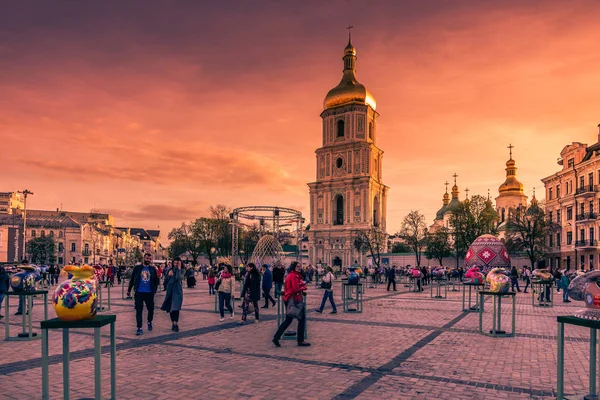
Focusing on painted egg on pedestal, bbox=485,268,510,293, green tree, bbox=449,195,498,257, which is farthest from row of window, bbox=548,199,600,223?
painted egg on pedestal, bbox=485,268,510,293

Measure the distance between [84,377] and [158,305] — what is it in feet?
41.8

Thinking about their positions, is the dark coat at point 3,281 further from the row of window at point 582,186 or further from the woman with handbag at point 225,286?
the row of window at point 582,186

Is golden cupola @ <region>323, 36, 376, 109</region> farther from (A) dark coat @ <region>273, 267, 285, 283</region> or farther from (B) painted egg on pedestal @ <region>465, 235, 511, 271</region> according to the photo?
(A) dark coat @ <region>273, 267, 285, 283</region>

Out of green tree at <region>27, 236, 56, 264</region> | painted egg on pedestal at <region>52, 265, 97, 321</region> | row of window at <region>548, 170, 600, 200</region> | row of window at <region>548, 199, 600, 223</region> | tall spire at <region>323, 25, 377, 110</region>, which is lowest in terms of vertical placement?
green tree at <region>27, 236, 56, 264</region>

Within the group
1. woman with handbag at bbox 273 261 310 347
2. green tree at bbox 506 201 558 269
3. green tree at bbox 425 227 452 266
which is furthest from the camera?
green tree at bbox 425 227 452 266

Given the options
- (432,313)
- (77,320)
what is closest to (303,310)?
(77,320)

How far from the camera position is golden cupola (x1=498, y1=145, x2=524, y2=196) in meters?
99.5

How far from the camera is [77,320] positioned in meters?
6.68

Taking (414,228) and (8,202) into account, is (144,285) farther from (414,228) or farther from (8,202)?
(8,202)

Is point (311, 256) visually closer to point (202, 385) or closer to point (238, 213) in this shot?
point (238, 213)

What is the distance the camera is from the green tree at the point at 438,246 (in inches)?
3009

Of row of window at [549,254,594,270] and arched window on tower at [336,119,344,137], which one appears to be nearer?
row of window at [549,254,594,270]

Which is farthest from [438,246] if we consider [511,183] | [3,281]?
[3,281]

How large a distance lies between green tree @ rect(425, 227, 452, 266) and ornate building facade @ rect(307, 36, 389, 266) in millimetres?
10133
